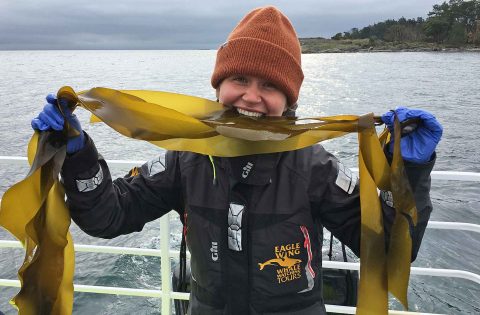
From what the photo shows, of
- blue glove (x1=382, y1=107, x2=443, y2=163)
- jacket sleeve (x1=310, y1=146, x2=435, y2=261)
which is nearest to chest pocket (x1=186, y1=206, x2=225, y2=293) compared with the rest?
jacket sleeve (x1=310, y1=146, x2=435, y2=261)

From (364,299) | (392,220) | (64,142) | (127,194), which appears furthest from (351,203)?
(64,142)

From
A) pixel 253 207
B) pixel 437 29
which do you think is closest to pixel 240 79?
pixel 253 207

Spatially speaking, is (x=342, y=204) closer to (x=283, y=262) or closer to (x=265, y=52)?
(x=283, y=262)

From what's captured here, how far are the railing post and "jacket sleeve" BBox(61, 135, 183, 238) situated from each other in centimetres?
71

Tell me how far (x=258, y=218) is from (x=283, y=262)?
222 millimetres

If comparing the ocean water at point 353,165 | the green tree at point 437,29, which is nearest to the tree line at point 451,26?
the green tree at point 437,29

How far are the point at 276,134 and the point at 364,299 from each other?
0.81m

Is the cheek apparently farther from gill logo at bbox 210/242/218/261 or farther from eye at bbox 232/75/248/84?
gill logo at bbox 210/242/218/261

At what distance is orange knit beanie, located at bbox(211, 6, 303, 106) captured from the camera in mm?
2031

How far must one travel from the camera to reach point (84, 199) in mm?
1917

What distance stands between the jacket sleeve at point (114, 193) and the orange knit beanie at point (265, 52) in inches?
20.9

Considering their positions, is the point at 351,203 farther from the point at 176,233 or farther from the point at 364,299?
the point at 176,233

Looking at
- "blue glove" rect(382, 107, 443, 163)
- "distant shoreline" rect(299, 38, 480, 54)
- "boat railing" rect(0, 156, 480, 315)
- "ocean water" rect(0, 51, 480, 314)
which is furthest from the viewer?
"distant shoreline" rect(299, 38, 480, 54)

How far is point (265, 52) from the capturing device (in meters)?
2.06
